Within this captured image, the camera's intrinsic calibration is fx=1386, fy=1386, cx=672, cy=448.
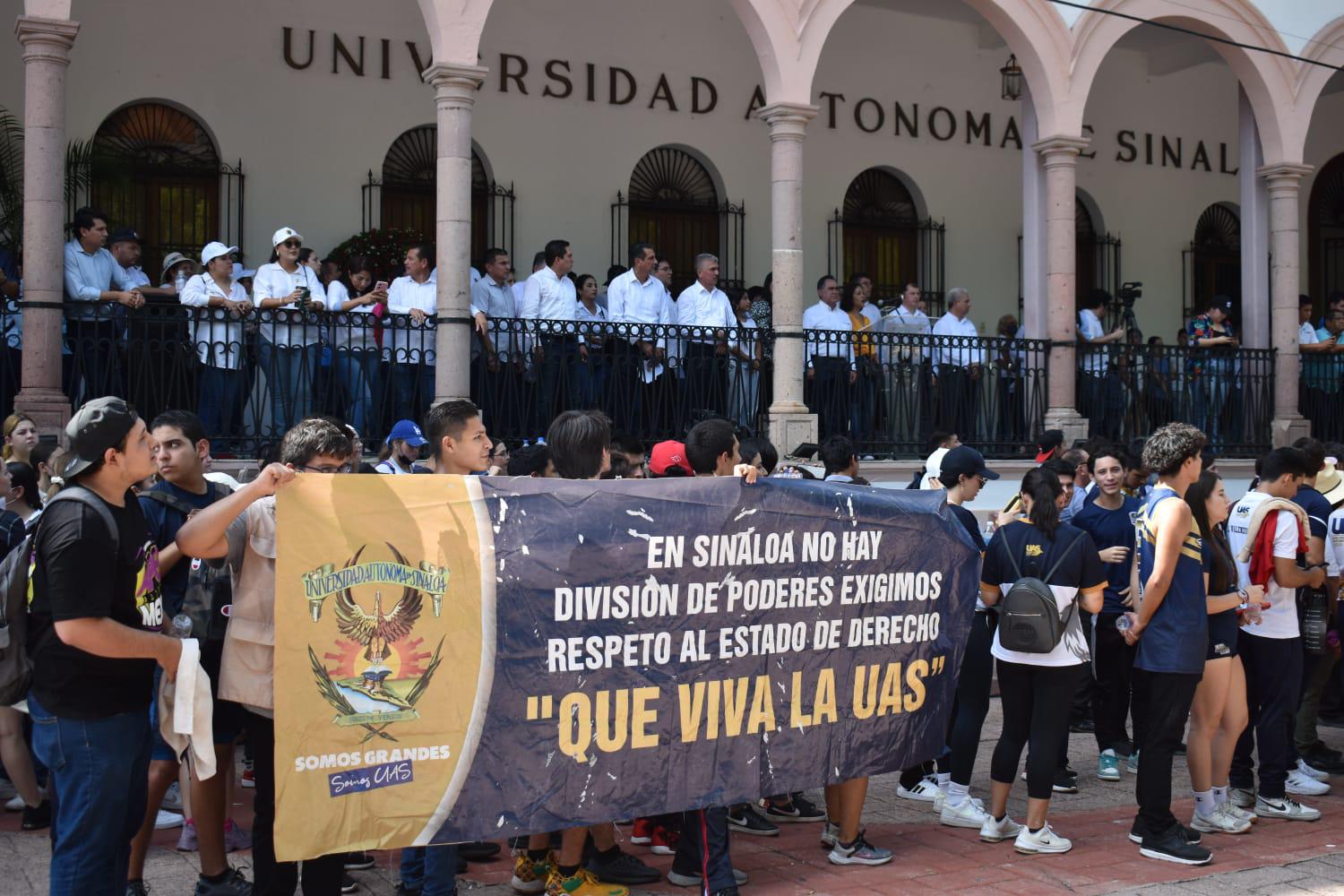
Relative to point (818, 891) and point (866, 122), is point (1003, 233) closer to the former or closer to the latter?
point (866, 122)

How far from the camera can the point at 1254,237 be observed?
641 inches

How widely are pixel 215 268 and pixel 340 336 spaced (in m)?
1.13

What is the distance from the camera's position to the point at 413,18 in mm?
14508

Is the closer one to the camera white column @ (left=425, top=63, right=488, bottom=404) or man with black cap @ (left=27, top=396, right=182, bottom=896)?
man with black cap @ (left=27, top=396, right=182, bottom=896)

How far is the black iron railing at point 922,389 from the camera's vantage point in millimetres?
13641

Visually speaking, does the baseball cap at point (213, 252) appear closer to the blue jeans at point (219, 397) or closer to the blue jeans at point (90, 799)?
the blue jeans at point (219, 397)

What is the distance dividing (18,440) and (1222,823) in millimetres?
7210

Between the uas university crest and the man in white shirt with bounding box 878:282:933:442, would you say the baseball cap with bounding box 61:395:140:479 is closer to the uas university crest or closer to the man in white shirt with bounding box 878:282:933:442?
the uas university crest

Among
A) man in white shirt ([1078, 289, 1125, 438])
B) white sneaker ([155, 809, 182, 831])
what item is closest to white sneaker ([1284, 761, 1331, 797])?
white sneaker ([155, 809, 182, 831])

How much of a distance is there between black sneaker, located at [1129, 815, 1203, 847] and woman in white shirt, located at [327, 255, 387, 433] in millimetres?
7079

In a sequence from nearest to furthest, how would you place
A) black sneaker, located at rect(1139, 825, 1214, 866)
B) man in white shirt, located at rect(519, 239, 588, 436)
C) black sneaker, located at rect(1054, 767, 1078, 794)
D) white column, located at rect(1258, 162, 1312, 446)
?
black sneaker, located at rect(1139, 825, 1214, 866) < black sneaker, located at rect(1054, 767, 1078, 794) < man in white shirt, located at rect(519, 239, 588, 436) < white column, located at rect(1258, 162, 1312, 446)

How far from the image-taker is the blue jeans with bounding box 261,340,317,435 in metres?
11.0

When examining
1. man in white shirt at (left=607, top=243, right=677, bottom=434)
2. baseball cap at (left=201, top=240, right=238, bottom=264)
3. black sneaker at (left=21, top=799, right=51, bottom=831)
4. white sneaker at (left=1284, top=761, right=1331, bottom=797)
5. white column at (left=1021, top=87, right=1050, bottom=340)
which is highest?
white column at (left=1021, top=87, right=1050, bottom=340)

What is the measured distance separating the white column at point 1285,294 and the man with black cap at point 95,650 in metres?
14.4
